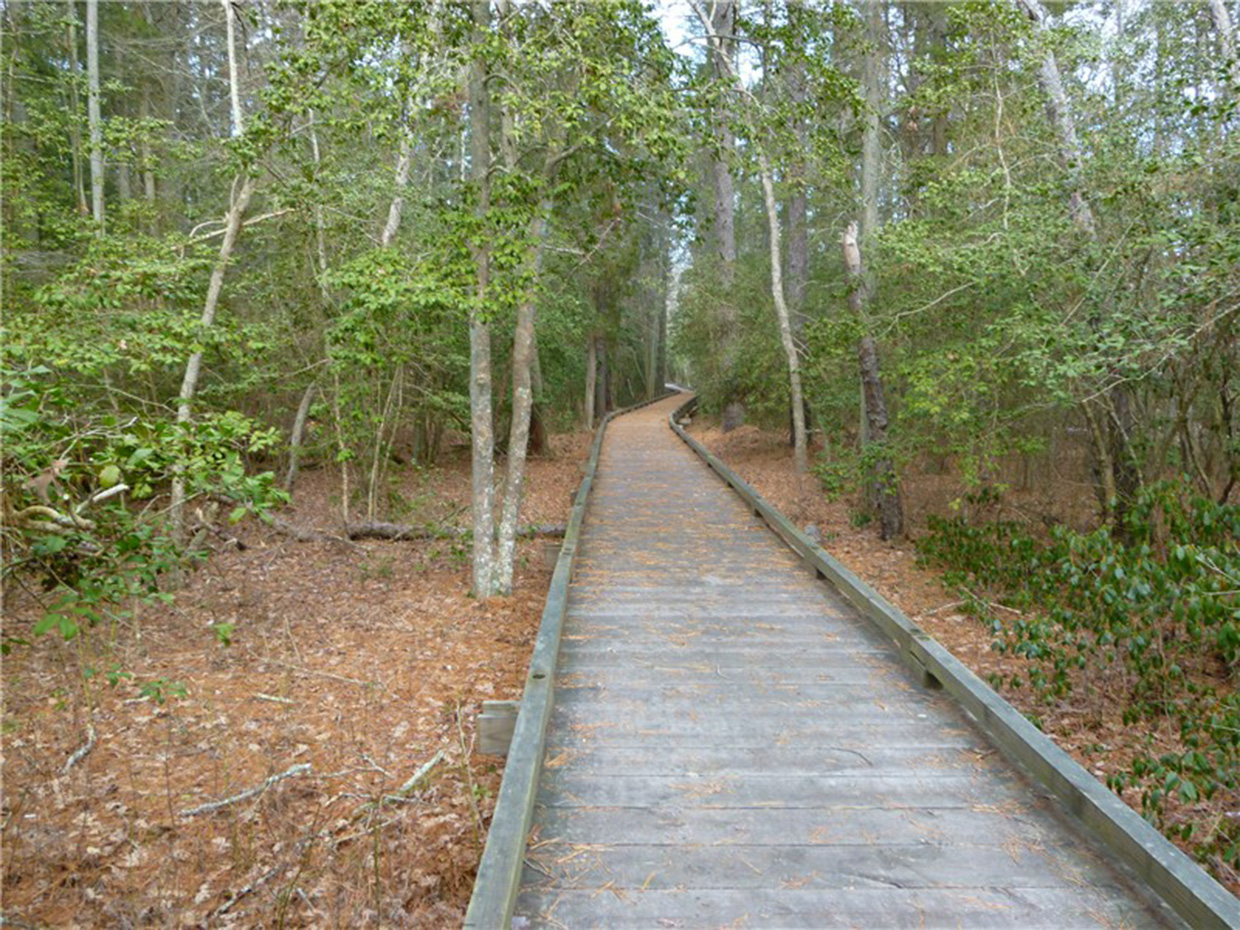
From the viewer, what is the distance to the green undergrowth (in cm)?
411

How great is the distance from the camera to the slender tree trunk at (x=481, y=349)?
7595 mm

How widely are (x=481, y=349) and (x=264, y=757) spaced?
4.35 m

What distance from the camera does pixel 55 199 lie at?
12852 mm

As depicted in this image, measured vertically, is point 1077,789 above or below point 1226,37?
below

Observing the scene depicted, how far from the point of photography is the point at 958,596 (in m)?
8.64

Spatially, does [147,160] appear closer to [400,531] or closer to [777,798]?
[400,531]

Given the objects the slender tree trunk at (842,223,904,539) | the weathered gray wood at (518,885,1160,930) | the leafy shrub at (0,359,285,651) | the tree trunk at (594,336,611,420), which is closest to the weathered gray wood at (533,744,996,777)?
the weathered gray wood at (518,885,1160,930)

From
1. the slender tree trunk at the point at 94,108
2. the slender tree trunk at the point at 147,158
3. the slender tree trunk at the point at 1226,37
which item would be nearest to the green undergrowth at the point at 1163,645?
the slender tree trunk at the point at 1226,37

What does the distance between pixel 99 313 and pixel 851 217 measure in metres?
9.81

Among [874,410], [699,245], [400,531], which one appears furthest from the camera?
[400,531]

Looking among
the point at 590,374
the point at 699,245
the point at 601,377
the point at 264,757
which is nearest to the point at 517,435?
the point at 699,245

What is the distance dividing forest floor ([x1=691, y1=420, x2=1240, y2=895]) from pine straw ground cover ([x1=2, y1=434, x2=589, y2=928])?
13.2 ft

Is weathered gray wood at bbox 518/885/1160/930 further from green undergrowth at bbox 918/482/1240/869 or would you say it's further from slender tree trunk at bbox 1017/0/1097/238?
slender tree trunk at bbox 1017/0/1097/238

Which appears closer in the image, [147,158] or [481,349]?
[481,349]
